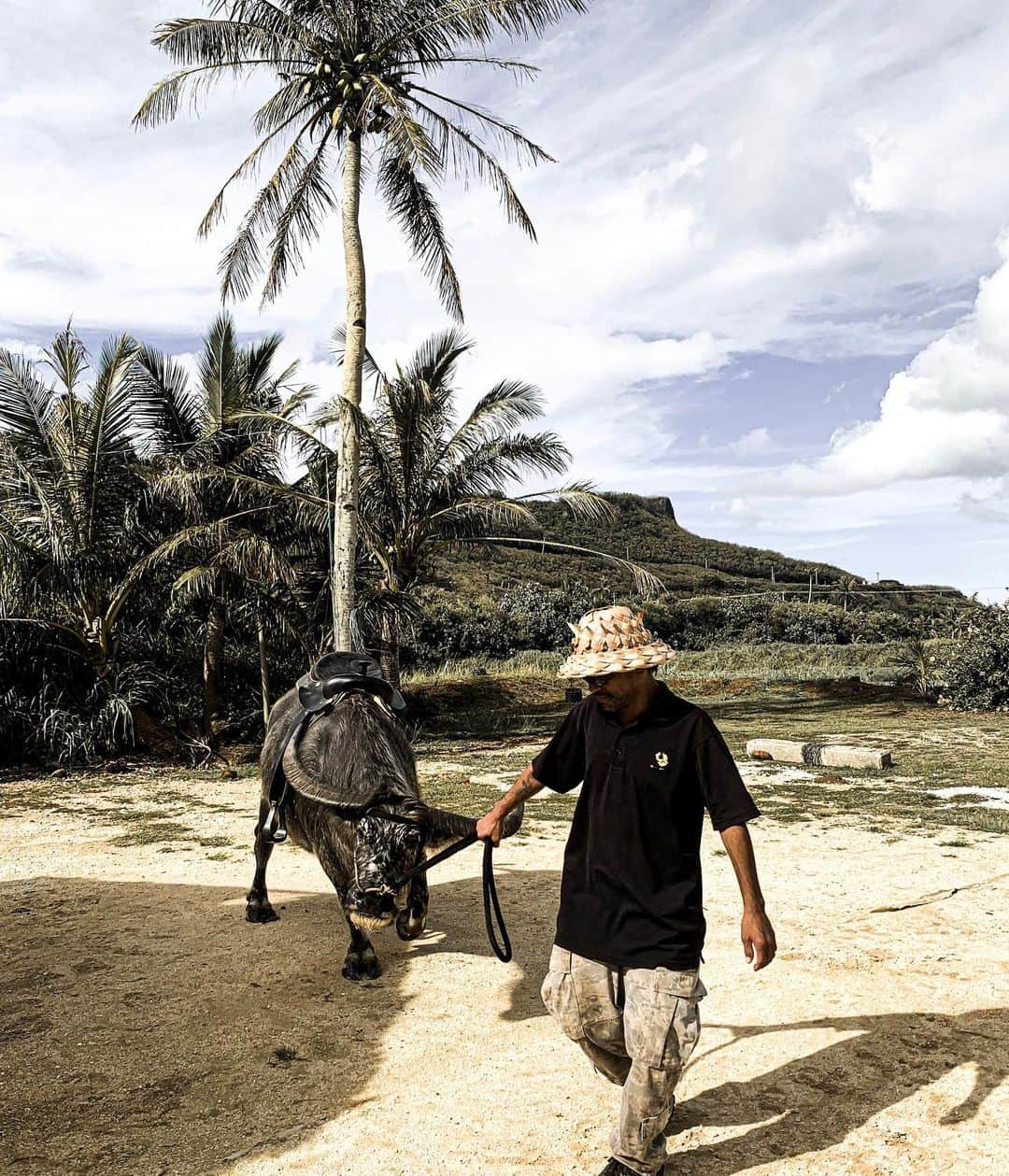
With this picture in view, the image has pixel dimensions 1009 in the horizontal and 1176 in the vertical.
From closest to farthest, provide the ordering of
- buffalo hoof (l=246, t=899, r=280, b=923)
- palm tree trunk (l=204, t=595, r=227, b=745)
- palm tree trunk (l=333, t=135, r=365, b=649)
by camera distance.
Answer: buffalo hoof (l=246, t=899, r=280, b=923)
palm tree trunk (l=333, t=135, r=365, b=649)
palm tree trunk (l=204, t=595, r=227, b=745)

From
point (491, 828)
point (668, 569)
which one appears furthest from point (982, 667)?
point (668, 569)

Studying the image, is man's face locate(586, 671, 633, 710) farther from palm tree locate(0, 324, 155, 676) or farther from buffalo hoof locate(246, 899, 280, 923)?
palm tree locate(0, 324, 155, 676)

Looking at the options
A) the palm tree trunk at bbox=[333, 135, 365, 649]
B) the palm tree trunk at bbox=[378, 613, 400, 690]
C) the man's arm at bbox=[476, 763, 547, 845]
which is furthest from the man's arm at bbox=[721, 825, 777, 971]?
the palm tree trunk at bbox=[378, 613, 400, 690]

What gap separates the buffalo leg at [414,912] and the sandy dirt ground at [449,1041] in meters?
0.57

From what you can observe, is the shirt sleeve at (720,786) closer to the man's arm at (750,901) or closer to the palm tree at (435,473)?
the man's arm at (750,901)

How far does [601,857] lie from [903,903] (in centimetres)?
410

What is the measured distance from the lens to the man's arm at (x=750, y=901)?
291cm

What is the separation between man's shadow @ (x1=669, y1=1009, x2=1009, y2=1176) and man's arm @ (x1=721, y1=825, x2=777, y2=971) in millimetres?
905

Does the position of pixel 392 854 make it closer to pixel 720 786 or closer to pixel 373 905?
pixel 373 905

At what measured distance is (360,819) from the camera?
4.20 meters

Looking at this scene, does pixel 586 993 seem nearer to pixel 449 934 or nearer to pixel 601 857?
pixel 601 857

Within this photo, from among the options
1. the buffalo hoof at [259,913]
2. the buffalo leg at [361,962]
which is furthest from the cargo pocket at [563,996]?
the buffalo hoof at [259,913]

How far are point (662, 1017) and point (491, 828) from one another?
2.96 ft

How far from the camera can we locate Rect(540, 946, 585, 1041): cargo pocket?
121 inches
